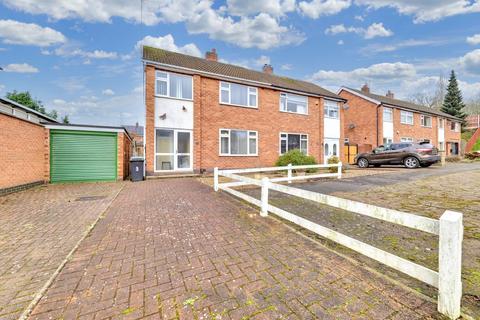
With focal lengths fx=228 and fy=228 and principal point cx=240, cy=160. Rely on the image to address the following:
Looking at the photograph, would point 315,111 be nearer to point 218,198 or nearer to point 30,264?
point 218,198

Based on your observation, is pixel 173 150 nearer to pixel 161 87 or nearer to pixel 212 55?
pixel 161 87

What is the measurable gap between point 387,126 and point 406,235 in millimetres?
24740

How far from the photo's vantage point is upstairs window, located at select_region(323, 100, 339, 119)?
1961 centimetres

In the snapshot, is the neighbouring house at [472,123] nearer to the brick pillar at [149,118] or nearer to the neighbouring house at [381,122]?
the neighbouring house at [381,122]

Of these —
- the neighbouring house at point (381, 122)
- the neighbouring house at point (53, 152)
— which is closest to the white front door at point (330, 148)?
the neighbouring house at point (381, 122)

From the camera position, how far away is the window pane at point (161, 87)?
12.5 m

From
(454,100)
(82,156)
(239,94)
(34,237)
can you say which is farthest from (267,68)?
(454,100)

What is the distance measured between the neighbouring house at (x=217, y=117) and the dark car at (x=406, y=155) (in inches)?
156

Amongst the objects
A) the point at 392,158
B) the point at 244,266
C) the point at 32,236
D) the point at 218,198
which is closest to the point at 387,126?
the point at 392,158

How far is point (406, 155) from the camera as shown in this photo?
1605 centimetres

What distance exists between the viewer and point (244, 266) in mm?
2971

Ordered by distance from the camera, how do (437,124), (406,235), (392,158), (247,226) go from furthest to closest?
(437,124), (392,158), (247,226), (406,235)

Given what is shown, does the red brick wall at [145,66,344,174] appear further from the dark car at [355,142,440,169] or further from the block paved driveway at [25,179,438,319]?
the block paved driveway at [25,179,438,319]

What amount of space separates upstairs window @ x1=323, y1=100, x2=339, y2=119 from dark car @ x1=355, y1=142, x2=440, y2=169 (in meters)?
4.50
